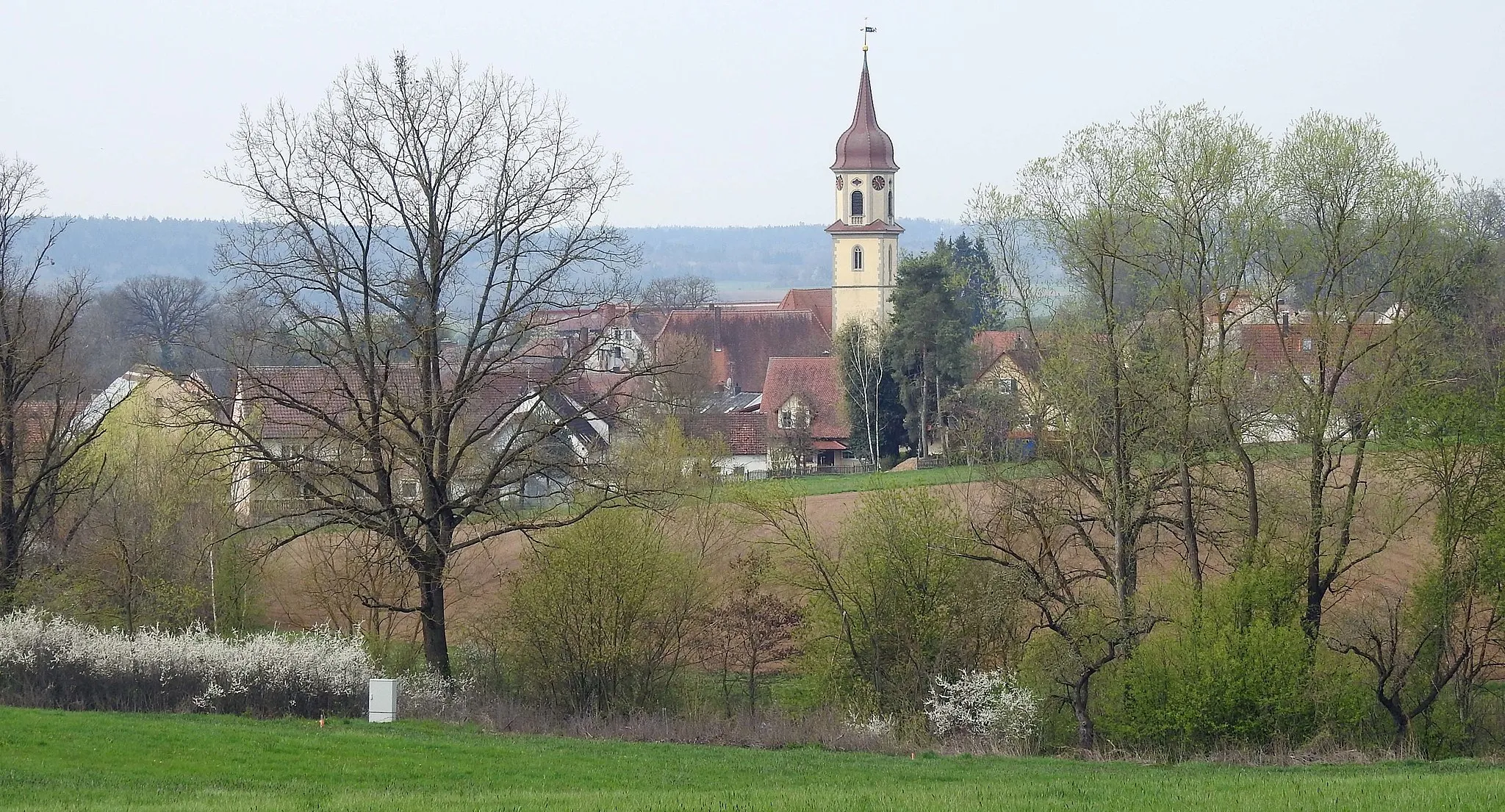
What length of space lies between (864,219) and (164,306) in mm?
50877

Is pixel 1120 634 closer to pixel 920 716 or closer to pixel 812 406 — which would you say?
pixel 920 716

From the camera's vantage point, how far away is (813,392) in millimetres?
73125

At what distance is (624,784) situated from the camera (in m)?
15.7

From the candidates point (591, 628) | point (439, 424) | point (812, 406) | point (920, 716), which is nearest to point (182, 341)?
point (439, 424)

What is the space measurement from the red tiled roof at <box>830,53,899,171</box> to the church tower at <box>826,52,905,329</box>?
0.05 meters

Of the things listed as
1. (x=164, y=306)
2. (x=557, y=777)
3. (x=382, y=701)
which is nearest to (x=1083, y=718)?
(x=557, y=777)

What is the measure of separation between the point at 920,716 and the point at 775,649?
414 centimetres

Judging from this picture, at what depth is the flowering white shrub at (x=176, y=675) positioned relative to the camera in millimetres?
21719

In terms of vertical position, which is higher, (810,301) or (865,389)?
(810,301)

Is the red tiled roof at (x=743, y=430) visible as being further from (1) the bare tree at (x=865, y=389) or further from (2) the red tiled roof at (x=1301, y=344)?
(2) the red tiled roof at (x=1301, y=344)

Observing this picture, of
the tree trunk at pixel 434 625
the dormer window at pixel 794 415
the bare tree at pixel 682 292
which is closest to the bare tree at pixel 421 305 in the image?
the tree trunk at pixel 434 625

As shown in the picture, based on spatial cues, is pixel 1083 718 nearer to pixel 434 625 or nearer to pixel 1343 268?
pixel 1343 268

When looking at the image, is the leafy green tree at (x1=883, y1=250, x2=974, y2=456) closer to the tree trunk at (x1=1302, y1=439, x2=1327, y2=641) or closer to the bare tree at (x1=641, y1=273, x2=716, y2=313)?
the tree trunk at (x1=1302, y1=439, x2=1327, y2=641)

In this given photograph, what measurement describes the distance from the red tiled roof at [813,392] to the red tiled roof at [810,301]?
34104 millimetres
